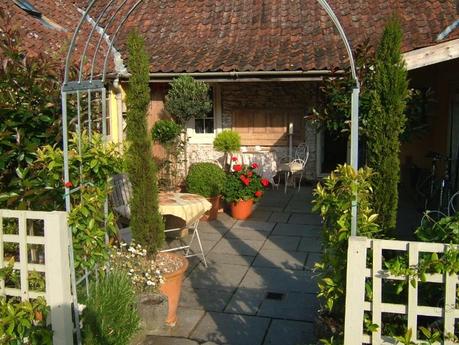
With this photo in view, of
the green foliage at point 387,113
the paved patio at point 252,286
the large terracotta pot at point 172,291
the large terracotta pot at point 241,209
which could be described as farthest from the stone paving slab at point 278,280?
the large terracotta pot at point 241,209

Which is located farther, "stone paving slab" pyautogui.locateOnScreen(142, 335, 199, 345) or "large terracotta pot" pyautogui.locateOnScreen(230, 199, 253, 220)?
"large terracotta pot" pyautogui.locateOnScreen(230, 199, 253, 220)

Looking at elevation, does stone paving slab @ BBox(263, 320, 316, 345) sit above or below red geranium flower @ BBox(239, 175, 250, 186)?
below

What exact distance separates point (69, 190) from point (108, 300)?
3.23ft

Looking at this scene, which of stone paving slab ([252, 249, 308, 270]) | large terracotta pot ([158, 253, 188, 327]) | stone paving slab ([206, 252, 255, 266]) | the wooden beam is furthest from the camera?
the wooden beam

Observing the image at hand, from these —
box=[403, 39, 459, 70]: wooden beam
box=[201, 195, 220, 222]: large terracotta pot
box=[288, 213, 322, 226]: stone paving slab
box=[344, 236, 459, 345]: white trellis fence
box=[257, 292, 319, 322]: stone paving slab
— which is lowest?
box=[257, 292, 319, 322]: stone paving slab

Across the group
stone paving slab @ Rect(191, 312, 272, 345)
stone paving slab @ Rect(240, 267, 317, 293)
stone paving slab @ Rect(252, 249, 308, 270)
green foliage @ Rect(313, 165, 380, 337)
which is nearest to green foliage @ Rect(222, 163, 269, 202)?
stone paving slab @ Rect(252, 249, 308, 270)

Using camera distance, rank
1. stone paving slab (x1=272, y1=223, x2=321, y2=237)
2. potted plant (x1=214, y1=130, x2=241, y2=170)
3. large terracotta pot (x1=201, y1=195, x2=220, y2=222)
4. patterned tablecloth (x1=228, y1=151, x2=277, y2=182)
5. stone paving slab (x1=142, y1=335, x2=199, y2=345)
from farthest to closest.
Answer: potted plant (x1=214, y1=130, x2=241, y2=170), patterned tablecloth (x1=228, y1=151, x2=277, y2=182), large terracotta pot (x1=201, y1=195, x2=220, y2=222), stone paving slab (x1=272, y1=223, x2=321, y2=237), stone paving slab (x1=142, y1=335, x2=199, y2=345)

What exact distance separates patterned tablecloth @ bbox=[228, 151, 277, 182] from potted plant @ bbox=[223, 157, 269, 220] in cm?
172

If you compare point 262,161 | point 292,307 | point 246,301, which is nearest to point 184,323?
point 246,301

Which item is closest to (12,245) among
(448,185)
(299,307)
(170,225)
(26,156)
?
(26,156)

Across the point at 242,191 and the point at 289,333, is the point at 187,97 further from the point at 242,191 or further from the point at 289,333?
the point at 289,333

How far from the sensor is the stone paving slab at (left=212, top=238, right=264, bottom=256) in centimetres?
733

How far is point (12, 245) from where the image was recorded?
446 centimetres

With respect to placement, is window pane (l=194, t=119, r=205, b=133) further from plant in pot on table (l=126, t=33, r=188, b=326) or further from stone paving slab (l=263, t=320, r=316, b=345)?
stone paving slab (l=263, t=320, r=316, b=345)
